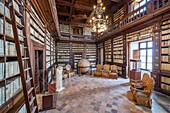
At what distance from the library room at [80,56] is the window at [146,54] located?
0.19 feet

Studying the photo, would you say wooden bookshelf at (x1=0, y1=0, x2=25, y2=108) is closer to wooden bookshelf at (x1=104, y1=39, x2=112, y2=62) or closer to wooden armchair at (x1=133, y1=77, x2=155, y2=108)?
wooden armchair at (x1=133, y1=77, x2=155, y2=108)

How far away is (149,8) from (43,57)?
4.89 meters

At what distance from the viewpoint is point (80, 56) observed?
29.8ft

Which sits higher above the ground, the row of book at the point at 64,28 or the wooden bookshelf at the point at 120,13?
the wooden bookshelf at the point at 120,13

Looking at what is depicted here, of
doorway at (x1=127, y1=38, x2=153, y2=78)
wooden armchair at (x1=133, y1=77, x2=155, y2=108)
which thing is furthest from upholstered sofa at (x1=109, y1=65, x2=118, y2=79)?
wooden armchair at (x1=133, y1=77, x2=155, y2=108)

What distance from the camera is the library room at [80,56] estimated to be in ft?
4.44

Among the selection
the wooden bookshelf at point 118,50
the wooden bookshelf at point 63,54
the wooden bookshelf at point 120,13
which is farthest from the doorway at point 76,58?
the wooden bookshelf at point 120,13

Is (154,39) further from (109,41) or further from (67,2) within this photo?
(67,2)

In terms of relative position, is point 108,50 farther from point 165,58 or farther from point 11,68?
point 11,68

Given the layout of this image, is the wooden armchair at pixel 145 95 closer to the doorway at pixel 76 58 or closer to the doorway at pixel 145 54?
the doorway at pixel 145 54

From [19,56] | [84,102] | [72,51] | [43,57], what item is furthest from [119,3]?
→ [19,56]

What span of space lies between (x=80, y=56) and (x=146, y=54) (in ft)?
19.5

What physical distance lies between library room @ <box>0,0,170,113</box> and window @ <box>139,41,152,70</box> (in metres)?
0.06

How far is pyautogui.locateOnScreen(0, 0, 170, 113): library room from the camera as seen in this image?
1354mm
